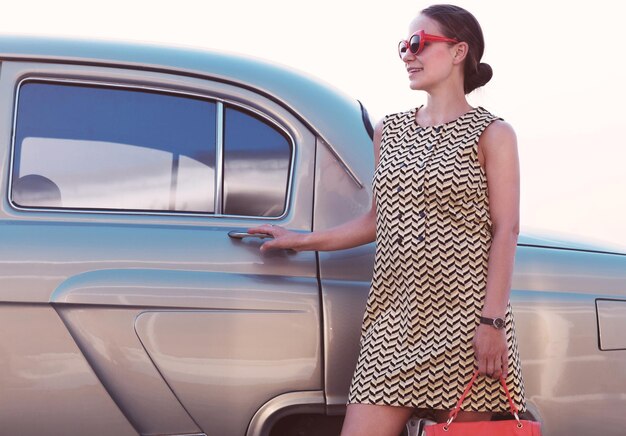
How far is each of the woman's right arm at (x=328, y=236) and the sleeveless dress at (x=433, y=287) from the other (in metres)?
0.14

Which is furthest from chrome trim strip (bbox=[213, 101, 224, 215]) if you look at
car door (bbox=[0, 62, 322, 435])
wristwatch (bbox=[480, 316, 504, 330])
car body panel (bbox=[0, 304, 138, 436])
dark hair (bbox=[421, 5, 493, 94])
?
wristwatch (bbox=[480, 316, 504, 330])

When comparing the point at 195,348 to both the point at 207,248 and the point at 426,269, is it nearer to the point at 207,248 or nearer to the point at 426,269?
the point at 207,248

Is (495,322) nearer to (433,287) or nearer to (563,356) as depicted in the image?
(433,287)

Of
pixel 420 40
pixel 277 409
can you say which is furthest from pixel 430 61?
pixel 277 409

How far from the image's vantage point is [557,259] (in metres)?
3.20

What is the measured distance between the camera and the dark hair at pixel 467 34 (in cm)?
304

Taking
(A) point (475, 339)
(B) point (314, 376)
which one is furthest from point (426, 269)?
Result: (B) point (314, 376)

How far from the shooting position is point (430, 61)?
3035 millimetres

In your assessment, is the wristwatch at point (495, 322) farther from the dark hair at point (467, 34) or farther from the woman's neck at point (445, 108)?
the dark hair at point (467, 34)

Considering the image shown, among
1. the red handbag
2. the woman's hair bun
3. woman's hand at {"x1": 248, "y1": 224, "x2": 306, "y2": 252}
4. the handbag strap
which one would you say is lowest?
the red handbag

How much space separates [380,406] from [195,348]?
57 cm

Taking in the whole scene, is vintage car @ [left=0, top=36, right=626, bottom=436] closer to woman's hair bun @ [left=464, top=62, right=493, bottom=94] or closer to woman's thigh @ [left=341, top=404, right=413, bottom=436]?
woman's thigh @ [left=341, top=404, right=413, bottom=436]

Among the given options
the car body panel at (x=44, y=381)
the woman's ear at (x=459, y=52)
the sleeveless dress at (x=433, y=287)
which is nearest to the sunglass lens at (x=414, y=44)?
the woman's ear at (x=459, y=52)

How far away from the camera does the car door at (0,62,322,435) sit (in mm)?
2961
